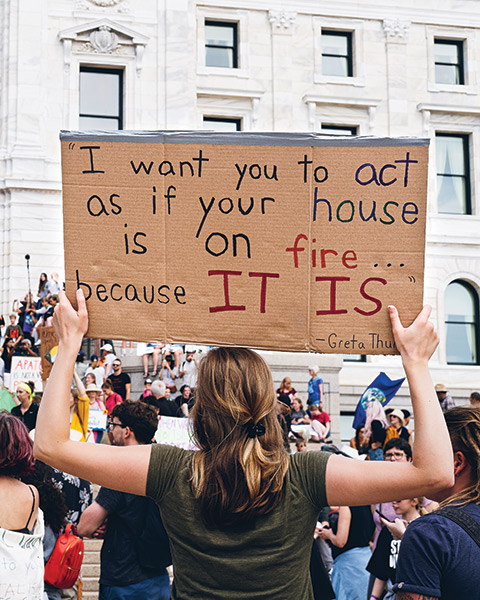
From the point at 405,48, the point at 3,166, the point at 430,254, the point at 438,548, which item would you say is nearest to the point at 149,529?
the point at 438,548

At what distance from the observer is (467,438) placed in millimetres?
3070

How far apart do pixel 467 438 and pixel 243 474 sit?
813mm

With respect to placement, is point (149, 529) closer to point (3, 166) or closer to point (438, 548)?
point (438, 548)

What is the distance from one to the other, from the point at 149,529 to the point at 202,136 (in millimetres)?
2616

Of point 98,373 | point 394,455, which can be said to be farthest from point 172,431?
point 98,373

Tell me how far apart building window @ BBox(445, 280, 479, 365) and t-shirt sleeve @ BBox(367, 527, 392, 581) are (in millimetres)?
24078

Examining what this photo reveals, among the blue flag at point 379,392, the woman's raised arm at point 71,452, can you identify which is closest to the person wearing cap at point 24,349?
the blue flag at point 379,392

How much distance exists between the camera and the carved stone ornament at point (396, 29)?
29.5 metres

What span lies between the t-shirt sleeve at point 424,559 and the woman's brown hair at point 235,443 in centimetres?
49

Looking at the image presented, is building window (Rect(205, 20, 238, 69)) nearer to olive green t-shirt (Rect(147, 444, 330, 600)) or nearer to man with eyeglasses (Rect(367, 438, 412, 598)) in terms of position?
man with eyeglasses (Rect(367, 438, 412, 598))

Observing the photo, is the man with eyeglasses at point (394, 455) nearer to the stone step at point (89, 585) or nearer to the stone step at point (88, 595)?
the stone step at point (88, 595)

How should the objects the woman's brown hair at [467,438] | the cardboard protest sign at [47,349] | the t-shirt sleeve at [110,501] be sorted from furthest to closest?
the cardboard protest sign at [47,349]
the t-shirt sleeve at [110,501]
the woman's brown hair at [467,438]

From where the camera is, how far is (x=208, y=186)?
2.92 metres

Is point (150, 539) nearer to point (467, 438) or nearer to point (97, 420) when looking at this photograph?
point (467, 438)
